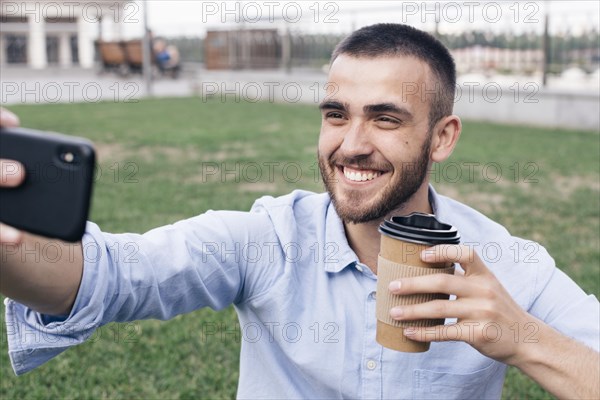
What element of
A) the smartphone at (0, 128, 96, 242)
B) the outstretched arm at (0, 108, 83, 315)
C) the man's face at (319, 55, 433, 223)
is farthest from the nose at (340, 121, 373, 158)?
the smartphone at (0, 128, 96, 242)

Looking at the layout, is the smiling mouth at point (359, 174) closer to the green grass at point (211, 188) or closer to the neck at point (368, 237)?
the neck at point (368, 237)

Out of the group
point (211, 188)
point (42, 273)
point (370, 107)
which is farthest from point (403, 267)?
point (211, 188)

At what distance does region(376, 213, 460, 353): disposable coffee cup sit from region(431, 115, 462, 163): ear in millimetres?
652

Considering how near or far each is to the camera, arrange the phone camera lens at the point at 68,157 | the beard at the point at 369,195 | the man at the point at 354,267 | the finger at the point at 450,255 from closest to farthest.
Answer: the phone camera lens at the point at 68,157 → the finger at the point at 450,255 → the man at the point at 354,267 → the beard at the point at 369,195

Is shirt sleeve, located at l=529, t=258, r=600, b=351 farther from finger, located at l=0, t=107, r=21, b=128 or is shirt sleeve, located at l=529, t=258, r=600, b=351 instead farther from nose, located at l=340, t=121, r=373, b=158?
finger, located at l=0, t=107, r=21, b=128

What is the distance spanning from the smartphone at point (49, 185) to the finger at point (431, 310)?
0.77 metres

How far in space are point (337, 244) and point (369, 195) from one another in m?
0.18

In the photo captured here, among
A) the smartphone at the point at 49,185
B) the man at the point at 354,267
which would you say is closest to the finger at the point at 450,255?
the man at the point at 354,267

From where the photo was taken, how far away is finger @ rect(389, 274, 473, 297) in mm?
1608

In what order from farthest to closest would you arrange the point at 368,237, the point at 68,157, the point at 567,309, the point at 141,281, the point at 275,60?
the point at 275,60 < the point at 368,237 < the point at 567,309 < the point at 141,281 < the point at 68,157

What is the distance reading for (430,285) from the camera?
1609 mm

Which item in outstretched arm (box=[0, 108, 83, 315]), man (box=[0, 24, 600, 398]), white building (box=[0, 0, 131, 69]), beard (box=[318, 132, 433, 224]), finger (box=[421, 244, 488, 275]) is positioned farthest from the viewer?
white building (box=[0, 0, 131, 69])

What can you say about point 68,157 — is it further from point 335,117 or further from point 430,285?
point 335,117

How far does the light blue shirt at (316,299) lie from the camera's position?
2.03 meters
